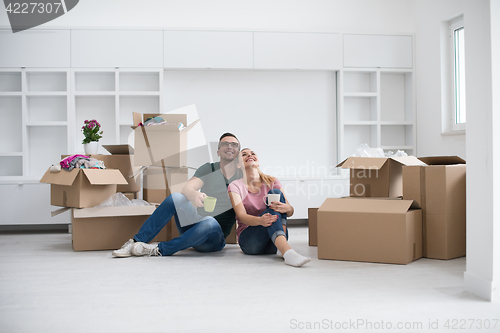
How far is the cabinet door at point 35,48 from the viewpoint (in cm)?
377

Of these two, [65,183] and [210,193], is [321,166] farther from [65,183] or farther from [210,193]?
[65,183]

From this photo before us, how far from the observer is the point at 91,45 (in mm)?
3828

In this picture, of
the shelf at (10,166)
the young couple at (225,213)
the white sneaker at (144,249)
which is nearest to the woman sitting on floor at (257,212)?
the young couple at (225,213)

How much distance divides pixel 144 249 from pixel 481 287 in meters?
1.84

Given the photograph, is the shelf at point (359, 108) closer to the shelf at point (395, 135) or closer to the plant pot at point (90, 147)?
the shelf at point (395, 135)

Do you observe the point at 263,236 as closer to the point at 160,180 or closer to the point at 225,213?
the point at 225,213

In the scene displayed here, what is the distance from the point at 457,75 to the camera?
12.5 ft

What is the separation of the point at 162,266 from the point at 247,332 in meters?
1.08

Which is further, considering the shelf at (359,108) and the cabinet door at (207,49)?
the shelf at (359,108)

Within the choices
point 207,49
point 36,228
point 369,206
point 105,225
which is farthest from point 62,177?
point 369,206

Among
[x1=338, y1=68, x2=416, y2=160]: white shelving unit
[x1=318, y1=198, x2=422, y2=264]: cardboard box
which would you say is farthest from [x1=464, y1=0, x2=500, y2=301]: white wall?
[x1=338, y1=68, x2=416, y2=160]: white shelving unit

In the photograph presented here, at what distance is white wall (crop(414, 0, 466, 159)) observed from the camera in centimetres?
379

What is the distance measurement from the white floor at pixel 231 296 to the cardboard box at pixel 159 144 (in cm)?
84

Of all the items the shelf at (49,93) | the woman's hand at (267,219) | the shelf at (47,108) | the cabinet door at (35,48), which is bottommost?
the woman's hand at (267,219)
